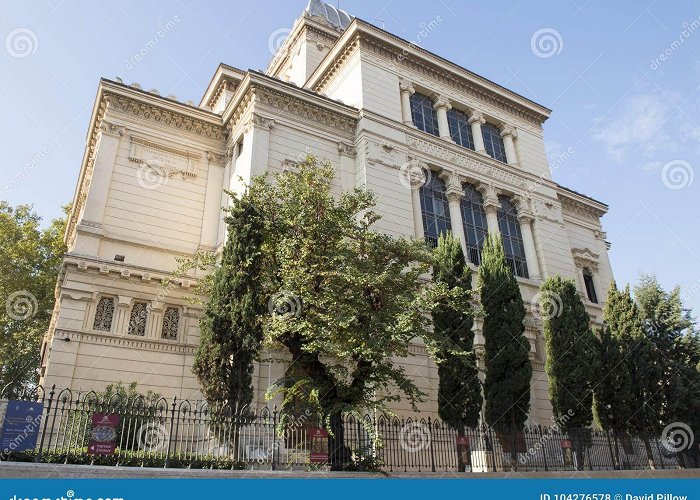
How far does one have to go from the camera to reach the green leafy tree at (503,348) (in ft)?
53.8

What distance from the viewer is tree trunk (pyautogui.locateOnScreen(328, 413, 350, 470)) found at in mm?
11711

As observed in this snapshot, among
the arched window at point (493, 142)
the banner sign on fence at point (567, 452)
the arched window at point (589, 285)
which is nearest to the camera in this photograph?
the banner sign on fence at point (567, 452)

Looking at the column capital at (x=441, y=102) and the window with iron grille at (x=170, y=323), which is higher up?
the column capital at (x=441, y=102)

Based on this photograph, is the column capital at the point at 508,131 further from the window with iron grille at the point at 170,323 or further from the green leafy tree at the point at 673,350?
the window with iron grille at the point at 170,323

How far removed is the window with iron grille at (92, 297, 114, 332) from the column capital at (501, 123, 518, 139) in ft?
67.6

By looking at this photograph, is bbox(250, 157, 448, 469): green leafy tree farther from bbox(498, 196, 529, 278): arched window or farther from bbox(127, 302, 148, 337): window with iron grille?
bbox(498, 196, 529, 278): arched window

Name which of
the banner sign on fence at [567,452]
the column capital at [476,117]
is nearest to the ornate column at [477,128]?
the column capital at [476,117]

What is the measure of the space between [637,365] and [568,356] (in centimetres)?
352

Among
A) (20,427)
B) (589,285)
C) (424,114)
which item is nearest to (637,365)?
(589,285)

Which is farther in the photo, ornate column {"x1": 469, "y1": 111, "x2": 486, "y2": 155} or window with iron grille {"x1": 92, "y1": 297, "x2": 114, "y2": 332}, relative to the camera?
ornate column {"x1": 469, "y1": 111, "x2": 486, "y2": 155}

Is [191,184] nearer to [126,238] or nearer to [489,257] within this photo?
[126,238]

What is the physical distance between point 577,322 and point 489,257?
381 centimetres

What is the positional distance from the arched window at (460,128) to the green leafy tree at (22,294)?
21.6 metres

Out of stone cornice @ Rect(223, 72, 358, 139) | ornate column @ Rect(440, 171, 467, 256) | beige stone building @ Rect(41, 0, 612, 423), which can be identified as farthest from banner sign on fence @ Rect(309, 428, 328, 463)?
stone cornice @ Rect(223, 72, 358, 139)
